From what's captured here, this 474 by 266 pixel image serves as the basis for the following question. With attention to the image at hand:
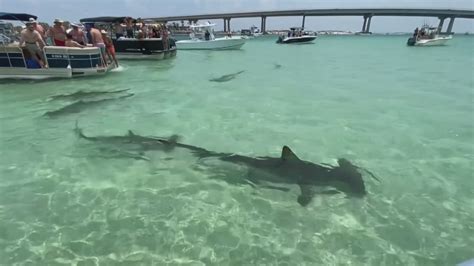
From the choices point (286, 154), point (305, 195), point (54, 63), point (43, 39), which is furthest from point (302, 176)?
point (43, 39)

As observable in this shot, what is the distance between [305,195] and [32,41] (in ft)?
51.5

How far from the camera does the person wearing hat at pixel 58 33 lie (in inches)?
672

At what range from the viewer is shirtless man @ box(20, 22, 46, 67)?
16.1m

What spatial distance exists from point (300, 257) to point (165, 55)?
28.6m

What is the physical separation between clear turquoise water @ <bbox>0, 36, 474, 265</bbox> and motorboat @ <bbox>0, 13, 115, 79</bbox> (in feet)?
13.7

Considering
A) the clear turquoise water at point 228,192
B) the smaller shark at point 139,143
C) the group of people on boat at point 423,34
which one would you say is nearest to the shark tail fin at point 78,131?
the clear turquoise water at point 228,192

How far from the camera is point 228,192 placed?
6.61 metres

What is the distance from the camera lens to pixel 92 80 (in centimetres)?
1823

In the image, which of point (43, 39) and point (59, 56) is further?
point (43, 39)

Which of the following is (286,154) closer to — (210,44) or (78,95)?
(78,95)

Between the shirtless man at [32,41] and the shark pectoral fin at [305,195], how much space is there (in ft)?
50.2

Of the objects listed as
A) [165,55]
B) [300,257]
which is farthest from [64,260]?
[165,55]

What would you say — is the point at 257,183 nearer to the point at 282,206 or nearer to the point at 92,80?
the point at 282,206

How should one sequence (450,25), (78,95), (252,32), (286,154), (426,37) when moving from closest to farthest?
(286,154), (78,95), (426,37), (450,25), (252,32)
